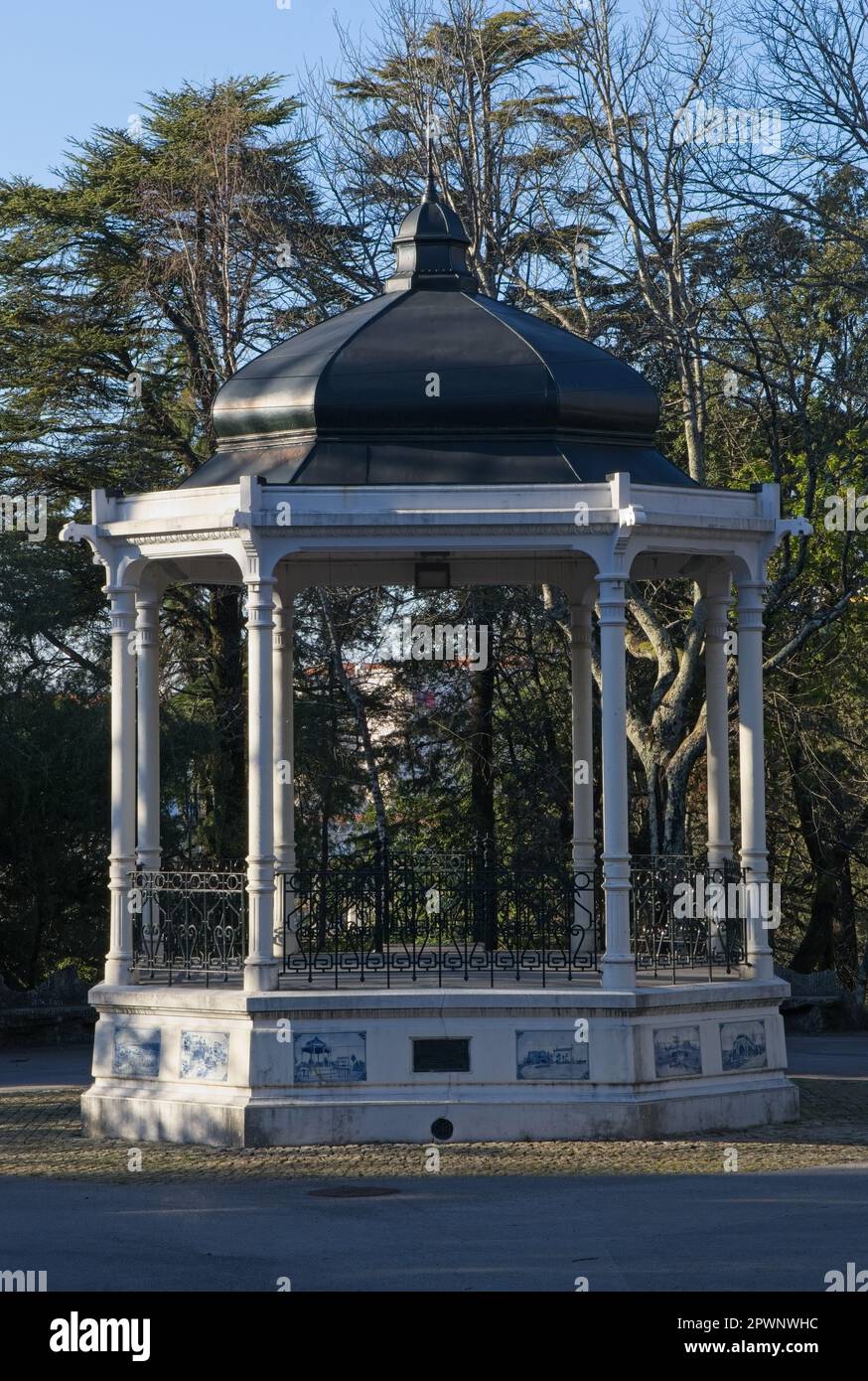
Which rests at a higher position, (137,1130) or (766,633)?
(766,633)

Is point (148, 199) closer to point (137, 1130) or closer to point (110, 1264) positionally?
point (137, 1130)

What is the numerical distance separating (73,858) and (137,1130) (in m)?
11.6

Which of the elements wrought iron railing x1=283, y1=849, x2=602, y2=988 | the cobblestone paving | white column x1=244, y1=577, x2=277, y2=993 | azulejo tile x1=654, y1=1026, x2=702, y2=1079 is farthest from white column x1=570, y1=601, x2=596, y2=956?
white column x1=244, y1=577, x2=277, y2=993

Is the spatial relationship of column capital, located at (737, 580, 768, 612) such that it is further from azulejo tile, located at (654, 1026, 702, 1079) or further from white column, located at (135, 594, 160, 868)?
white column, located at (135, 594, 160, 868)

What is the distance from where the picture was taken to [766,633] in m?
28.3

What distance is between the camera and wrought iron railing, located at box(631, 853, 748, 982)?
1631 centimetres

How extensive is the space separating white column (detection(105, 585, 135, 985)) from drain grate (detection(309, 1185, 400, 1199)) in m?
3.53

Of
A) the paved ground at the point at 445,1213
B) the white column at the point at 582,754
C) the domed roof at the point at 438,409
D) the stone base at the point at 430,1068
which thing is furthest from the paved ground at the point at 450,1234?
the white column at the point at 582,754

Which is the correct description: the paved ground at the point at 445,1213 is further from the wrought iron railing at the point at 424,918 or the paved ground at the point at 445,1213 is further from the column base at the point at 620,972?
the wrought iron railing at the point at 424,918

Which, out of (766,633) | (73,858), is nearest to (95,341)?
(73,858)

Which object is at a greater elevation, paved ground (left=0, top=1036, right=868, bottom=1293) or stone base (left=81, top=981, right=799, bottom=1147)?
stone base (left=81, top=981, right=799, bottom=1147)

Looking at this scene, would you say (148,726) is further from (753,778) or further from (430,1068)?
(753,778)

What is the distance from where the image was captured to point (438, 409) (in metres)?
15.7

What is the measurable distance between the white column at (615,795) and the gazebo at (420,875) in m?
0.02
